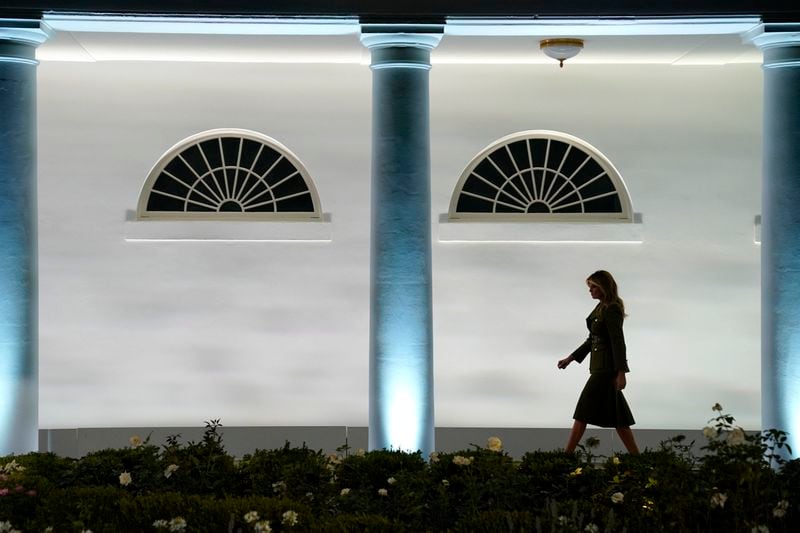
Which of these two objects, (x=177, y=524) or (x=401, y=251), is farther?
(x=401, y=251)

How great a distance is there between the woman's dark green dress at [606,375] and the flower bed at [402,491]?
54.2 inches

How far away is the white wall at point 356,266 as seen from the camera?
1300cm

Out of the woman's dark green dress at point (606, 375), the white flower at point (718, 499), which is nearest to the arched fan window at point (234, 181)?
the woman's dark green dress at point (606, 375)

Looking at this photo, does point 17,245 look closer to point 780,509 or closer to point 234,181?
point 234,181

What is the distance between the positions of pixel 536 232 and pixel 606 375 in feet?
10.3

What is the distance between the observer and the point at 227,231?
13.0 metres

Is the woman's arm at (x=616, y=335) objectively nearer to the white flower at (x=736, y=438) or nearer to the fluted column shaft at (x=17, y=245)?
the white flower at (x=736, y=438)

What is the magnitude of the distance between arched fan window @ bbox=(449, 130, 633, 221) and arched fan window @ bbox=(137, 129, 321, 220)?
1921 mm

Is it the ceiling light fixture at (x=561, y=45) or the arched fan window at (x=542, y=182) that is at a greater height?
the ceiling light fixture at (x=561, y=45)

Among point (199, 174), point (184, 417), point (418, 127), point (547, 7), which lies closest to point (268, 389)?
point (184, 417)

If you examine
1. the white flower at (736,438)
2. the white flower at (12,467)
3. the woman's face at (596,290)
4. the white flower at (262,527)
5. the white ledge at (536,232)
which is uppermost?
the white ledge at (536,232)

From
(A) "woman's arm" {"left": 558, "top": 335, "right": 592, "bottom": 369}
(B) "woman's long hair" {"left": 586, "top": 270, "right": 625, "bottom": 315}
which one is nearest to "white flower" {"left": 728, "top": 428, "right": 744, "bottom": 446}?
(B) "woman's long hair" {"left": 586, "top": 270, "right": 625, "bottom": 315}

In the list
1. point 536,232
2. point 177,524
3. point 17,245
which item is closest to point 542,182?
point 536,232

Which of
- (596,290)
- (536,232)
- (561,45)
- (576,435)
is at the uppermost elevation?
(561,45)
